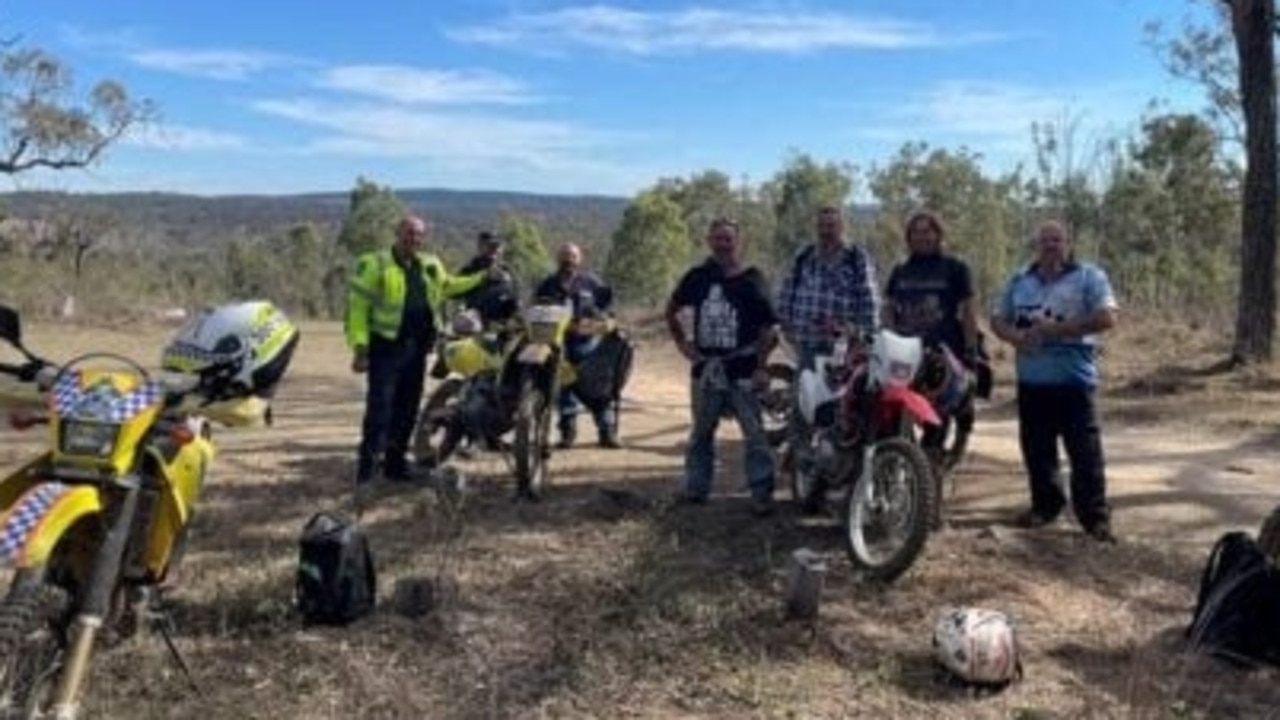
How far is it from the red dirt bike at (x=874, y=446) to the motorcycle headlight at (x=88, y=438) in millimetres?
3518

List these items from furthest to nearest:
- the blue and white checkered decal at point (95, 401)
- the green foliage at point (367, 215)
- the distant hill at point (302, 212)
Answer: the distant hill at point (302, 212)
the green foliage at point (367, 215)
the blue and white checkered decal at point (95, 401)

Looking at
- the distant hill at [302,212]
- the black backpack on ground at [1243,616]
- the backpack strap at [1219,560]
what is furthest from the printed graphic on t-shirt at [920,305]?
the distant hill at [302,212]

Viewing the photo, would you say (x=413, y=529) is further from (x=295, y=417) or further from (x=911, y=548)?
(x=295, y=417)

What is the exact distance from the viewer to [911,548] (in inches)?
266

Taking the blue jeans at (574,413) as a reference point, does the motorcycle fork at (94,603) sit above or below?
above

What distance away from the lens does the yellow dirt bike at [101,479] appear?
439cm

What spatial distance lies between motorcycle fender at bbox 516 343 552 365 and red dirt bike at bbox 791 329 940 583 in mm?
1758

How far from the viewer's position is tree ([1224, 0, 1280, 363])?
16.8 m

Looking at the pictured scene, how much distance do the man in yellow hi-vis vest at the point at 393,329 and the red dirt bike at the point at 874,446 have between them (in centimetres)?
256

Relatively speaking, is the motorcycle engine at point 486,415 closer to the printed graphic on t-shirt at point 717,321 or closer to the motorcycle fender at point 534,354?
the motorcycle fender at point 534,354

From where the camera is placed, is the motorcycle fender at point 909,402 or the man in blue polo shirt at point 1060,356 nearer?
the motorcycle fender at point 909,402

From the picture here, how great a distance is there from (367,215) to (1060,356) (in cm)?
5258

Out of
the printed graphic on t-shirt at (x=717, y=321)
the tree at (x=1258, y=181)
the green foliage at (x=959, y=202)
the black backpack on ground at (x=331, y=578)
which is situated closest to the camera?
the black backpack on ground at (x=331, y=578)

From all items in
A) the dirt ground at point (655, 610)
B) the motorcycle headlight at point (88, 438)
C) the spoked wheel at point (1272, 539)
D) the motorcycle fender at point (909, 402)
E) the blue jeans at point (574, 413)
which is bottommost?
the dirt ground at point (655, 610)
